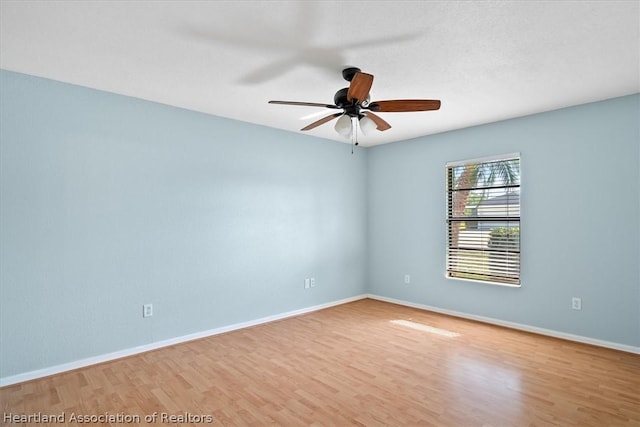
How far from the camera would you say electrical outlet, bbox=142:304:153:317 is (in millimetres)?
3389

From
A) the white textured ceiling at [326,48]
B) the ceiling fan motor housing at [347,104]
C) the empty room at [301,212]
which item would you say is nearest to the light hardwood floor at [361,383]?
the empty room at [301,212]

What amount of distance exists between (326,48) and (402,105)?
2.39 ft

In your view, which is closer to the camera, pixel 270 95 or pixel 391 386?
pixel 391 386

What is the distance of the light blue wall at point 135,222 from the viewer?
279cm

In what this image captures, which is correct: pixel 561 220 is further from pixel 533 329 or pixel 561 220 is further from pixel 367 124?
pixel 367 124

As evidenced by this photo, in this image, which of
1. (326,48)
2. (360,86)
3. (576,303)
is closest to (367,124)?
(360,86)

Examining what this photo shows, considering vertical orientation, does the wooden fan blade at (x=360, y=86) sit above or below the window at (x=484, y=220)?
above

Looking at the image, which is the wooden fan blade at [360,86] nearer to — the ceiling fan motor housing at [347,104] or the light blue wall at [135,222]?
the ceiling fan motor housing at [347,104]

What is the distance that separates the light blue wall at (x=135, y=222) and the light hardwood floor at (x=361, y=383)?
396 millimetres

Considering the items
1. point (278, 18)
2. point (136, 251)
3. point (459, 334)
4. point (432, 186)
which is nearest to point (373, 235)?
point (432, 186)

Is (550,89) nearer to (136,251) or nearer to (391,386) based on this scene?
(391,386)

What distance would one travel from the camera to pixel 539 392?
2539mm

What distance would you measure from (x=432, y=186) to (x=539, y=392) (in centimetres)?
290

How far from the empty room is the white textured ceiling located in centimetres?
2
